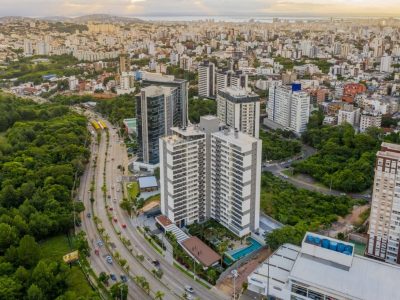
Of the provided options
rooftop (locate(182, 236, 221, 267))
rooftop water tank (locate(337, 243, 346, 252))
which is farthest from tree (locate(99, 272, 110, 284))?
rooftop water tank (locate(337, 243, 346, 252))

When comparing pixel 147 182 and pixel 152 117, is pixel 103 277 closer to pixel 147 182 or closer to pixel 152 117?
pixel 147 182

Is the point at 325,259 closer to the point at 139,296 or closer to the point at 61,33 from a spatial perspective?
the point at 139,296

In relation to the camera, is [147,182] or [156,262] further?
[147,182]

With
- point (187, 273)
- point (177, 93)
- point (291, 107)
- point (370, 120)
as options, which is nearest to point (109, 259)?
point (187, 273)

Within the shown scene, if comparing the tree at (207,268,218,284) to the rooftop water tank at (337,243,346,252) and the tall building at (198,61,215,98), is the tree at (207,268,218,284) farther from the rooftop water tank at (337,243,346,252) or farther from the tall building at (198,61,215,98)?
the tall building at (198,61,215,98)

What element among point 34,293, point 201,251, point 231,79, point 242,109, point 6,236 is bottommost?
point 201,251

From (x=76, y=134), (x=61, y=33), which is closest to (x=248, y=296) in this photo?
(x=76, y=134)
